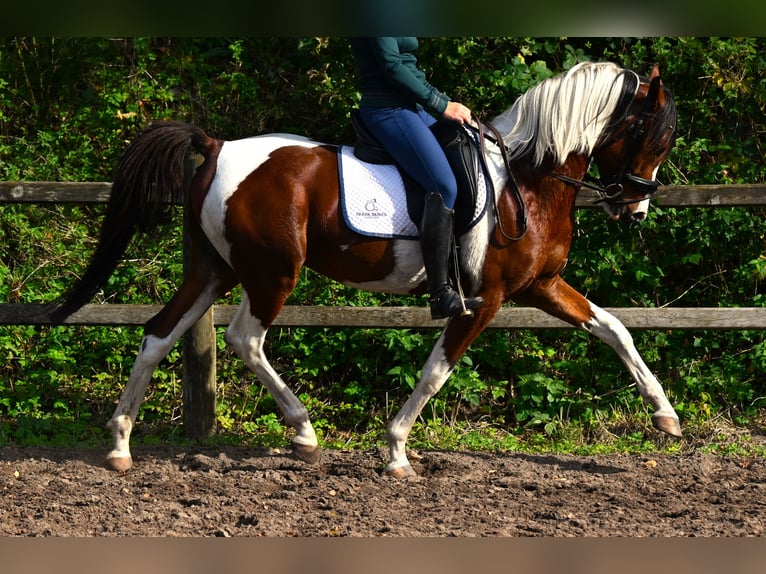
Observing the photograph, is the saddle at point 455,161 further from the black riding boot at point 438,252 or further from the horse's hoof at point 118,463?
the horse's hoof at point 118,463

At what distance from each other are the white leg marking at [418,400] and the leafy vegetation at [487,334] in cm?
93

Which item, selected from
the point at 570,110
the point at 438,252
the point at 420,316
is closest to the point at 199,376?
the point at 420,316

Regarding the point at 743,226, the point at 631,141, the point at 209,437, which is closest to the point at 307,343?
the point at 209,437

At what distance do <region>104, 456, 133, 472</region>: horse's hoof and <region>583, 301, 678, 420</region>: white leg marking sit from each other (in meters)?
2.74

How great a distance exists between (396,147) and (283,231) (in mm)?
749

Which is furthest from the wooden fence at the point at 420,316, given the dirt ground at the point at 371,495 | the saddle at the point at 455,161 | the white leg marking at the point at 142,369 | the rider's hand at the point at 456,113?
the rider's hand at the point at 456,113

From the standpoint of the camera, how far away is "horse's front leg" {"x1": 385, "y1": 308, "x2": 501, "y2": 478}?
4.98 metres

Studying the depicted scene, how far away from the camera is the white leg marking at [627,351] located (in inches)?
208

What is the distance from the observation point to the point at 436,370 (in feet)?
16.5

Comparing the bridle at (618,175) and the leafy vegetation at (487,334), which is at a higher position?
the bridle at (618,175)

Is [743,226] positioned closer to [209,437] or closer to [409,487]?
[409,487]

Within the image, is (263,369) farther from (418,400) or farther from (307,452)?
(418,400)

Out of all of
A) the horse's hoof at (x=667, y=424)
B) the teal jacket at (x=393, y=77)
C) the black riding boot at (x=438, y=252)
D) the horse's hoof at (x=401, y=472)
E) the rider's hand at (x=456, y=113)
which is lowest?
the horse's hoof at (x=401, y=472)

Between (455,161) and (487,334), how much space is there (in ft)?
7.71
